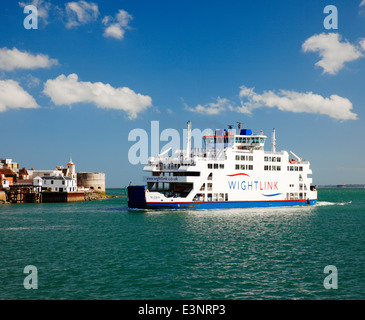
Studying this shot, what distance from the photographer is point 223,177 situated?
4966 cm

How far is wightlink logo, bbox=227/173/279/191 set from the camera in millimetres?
50500

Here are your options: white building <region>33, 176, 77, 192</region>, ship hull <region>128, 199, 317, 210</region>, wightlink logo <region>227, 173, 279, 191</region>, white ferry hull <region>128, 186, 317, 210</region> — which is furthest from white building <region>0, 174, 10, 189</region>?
wightlink logo <region>227, 173, 279, 191</region>

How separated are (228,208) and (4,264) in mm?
32584

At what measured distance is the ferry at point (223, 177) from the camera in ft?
156

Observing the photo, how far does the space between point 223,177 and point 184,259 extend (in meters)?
27.0

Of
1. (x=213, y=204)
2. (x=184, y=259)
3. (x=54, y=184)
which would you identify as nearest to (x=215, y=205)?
(x=213, y=204)

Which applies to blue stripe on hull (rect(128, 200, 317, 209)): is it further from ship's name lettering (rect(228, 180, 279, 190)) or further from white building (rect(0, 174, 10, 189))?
white building (rect(0, 174, 10, 189))

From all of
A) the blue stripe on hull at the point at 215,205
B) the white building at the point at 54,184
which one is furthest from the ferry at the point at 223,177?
the white building at the point at 54,184

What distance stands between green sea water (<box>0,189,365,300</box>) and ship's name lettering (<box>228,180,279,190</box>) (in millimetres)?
9718

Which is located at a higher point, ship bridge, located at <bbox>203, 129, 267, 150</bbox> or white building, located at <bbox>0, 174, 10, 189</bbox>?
ship bridge, located at <bbox>203, 129, 267, 150</bbox>
